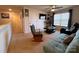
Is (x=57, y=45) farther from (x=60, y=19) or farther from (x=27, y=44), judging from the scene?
(x=27, y=44)

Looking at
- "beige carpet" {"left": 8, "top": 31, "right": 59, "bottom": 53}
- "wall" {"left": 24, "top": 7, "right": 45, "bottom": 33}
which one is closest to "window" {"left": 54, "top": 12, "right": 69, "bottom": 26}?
"wall" {"left": 24, "top": 7, "right": 45, "bottom": 33}

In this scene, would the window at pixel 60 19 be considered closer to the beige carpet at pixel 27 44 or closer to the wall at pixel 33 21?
the wall at pixel 33 21

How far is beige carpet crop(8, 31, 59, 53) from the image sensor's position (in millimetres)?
2473

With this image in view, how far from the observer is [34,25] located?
2.10 m

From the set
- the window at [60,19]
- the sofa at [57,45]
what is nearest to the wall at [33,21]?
the window at [60,19]

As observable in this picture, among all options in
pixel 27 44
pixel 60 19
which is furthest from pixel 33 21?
pixel 27 44

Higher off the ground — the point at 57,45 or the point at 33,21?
the point at 33,21

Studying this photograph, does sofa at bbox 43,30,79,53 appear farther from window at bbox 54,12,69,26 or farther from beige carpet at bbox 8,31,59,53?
window at bbox 54,12,69,26

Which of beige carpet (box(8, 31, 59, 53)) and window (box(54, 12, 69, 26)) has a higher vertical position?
window (box(54, 12, 69, 26))

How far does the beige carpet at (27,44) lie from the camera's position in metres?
2.47

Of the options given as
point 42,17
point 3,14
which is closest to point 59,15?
point 42,17

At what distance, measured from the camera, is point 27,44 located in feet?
10.5
